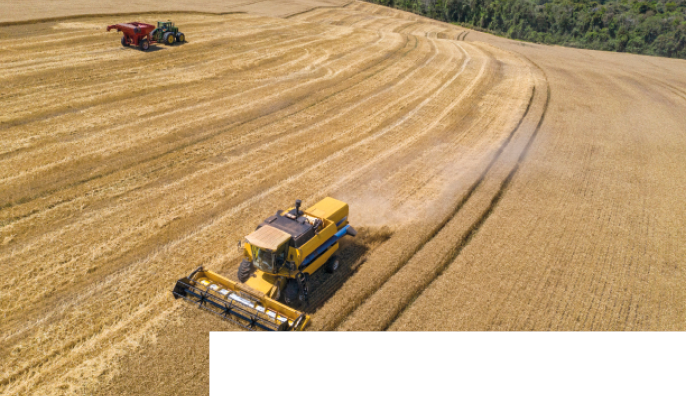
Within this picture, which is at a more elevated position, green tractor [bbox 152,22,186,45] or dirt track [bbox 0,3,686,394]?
green tractor [bbox 152,22,186,45]

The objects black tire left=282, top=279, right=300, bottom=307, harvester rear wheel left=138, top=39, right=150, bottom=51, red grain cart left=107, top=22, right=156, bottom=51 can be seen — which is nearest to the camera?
black tire left=282, top=279, right=300, bottom=307

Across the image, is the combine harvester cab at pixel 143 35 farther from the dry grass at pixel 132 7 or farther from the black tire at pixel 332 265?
the black tire at pixel 332 265

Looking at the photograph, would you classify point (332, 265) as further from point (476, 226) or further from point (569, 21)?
point (569, 21)

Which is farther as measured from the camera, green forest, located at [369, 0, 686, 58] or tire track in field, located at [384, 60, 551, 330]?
green forest, located at [369, 0, 686, 58]

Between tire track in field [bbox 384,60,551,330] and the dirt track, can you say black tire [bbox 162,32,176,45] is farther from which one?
tire track in field [bbox 384,60,551,330]

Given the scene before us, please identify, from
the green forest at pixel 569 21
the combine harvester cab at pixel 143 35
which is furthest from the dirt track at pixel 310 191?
the green forest at pixel 569 21

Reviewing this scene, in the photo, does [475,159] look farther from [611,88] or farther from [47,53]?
[47,53]

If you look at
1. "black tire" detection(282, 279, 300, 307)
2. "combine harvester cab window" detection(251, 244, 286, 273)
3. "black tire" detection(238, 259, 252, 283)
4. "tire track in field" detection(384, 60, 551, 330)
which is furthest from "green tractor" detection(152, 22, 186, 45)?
"black tire" detection(282, 279, 300, 307)
